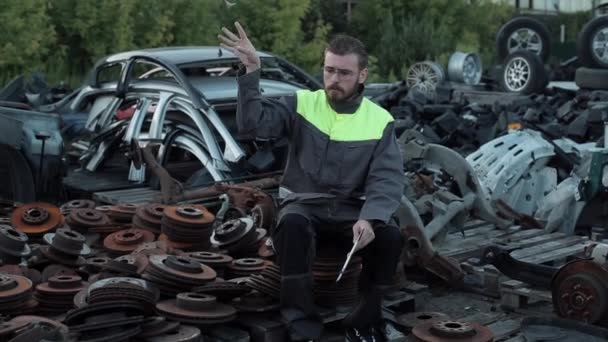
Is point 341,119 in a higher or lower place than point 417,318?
higher

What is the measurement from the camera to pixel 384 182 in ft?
14.2

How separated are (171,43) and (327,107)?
1219cm

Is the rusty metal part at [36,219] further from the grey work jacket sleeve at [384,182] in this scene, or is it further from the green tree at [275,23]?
the green tree at [275,23]

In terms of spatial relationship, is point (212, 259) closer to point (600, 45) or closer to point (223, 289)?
point (223, 289)

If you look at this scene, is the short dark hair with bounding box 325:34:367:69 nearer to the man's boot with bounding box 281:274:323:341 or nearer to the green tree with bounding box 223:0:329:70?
the man's boot with bounding box 281:274:323:341

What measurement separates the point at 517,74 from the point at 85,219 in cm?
1124

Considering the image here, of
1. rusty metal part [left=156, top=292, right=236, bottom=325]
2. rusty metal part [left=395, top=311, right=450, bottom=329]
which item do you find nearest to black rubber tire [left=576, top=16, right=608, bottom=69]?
rusty metal part [left=395, top=311, right=450, bottom=329]

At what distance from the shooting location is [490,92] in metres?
15.6

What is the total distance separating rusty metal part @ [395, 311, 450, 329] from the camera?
469 cm

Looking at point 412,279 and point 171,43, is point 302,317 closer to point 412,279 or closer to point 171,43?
point 412,279

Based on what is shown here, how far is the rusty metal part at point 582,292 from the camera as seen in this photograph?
453 centimetres

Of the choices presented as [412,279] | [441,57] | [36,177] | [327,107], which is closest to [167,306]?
[327,107]

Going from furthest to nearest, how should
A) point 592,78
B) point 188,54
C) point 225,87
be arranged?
point 592,78 < point 188,54 < point 225,87

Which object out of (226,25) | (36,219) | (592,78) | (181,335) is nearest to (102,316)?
(181,335)
